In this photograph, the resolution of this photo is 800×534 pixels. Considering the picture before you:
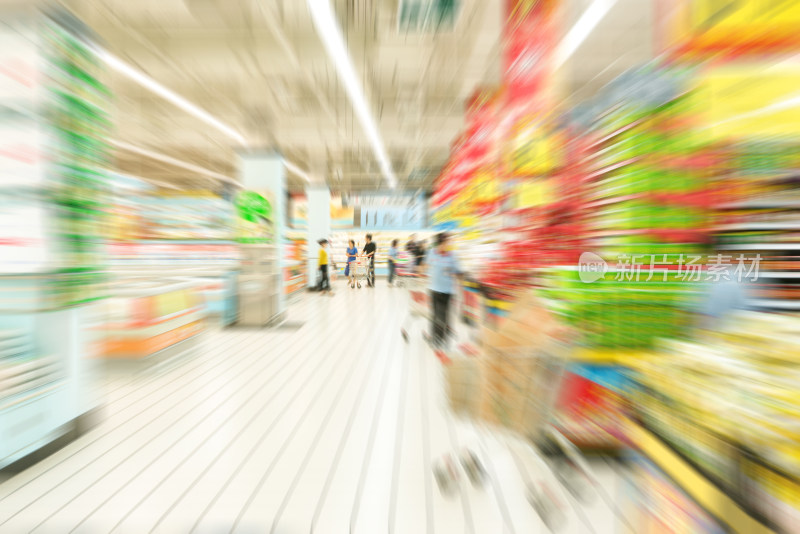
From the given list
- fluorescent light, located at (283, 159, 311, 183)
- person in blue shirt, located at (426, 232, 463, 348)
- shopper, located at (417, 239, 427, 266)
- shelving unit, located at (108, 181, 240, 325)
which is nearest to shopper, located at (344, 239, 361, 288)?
shopper, located at (417, 239, 427, 266)

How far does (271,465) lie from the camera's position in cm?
217

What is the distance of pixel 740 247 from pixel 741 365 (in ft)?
1.48

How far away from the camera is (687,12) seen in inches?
56.7

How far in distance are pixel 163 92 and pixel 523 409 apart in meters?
7.37

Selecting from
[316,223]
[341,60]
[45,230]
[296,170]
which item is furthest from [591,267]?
[296,170]

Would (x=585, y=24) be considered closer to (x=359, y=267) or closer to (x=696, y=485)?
(x=696, y=485)

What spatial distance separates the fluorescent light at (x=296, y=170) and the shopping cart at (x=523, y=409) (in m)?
10.2

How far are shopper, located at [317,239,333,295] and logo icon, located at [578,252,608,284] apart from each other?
322 inches

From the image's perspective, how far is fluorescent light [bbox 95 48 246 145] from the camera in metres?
5.24

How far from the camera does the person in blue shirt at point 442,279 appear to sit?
14.5 feet

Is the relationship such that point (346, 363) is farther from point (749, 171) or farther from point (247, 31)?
point (247, 31)

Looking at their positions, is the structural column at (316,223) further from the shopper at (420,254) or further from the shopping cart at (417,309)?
the shopping cart at (417,309)

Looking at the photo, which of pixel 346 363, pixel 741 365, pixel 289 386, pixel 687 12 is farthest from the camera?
pixel 346 363

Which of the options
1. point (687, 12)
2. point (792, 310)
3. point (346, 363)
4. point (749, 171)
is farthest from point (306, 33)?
point (792, 310)
